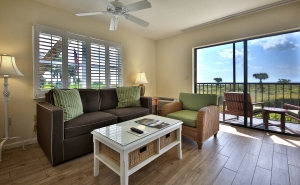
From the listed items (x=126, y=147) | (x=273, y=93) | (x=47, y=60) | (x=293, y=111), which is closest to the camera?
(x=126, y=147)

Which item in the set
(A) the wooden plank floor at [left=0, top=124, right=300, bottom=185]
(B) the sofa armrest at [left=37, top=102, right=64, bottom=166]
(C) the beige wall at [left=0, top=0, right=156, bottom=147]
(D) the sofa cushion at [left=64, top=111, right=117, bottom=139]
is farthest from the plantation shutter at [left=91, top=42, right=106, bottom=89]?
(A) the wooden plank floor at [left=0, top=124, right=300, bottom=185]

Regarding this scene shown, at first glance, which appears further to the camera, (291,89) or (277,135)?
(291,89)

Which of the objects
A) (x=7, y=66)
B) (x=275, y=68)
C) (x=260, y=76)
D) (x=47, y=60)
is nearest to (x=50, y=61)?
(x=47, y=60)

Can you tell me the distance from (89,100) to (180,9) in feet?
8.03

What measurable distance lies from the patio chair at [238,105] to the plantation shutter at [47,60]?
3643 mm

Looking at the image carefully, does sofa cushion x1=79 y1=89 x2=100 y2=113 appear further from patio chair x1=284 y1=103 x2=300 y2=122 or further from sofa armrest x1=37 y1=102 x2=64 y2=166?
patio chair x1=284 y1=103 x2=300 y2=122

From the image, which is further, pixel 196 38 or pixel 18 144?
pixel 196 38

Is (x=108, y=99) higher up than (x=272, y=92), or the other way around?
(x=272, y=92)

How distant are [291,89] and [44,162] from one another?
4479mm

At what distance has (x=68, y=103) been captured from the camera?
2.04 meters

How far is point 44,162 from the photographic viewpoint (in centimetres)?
176

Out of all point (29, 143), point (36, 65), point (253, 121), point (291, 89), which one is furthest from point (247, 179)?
point (36, 65)

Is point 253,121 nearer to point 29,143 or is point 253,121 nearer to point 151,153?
point 151,153

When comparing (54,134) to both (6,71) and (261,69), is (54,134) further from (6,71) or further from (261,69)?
(261,69)
